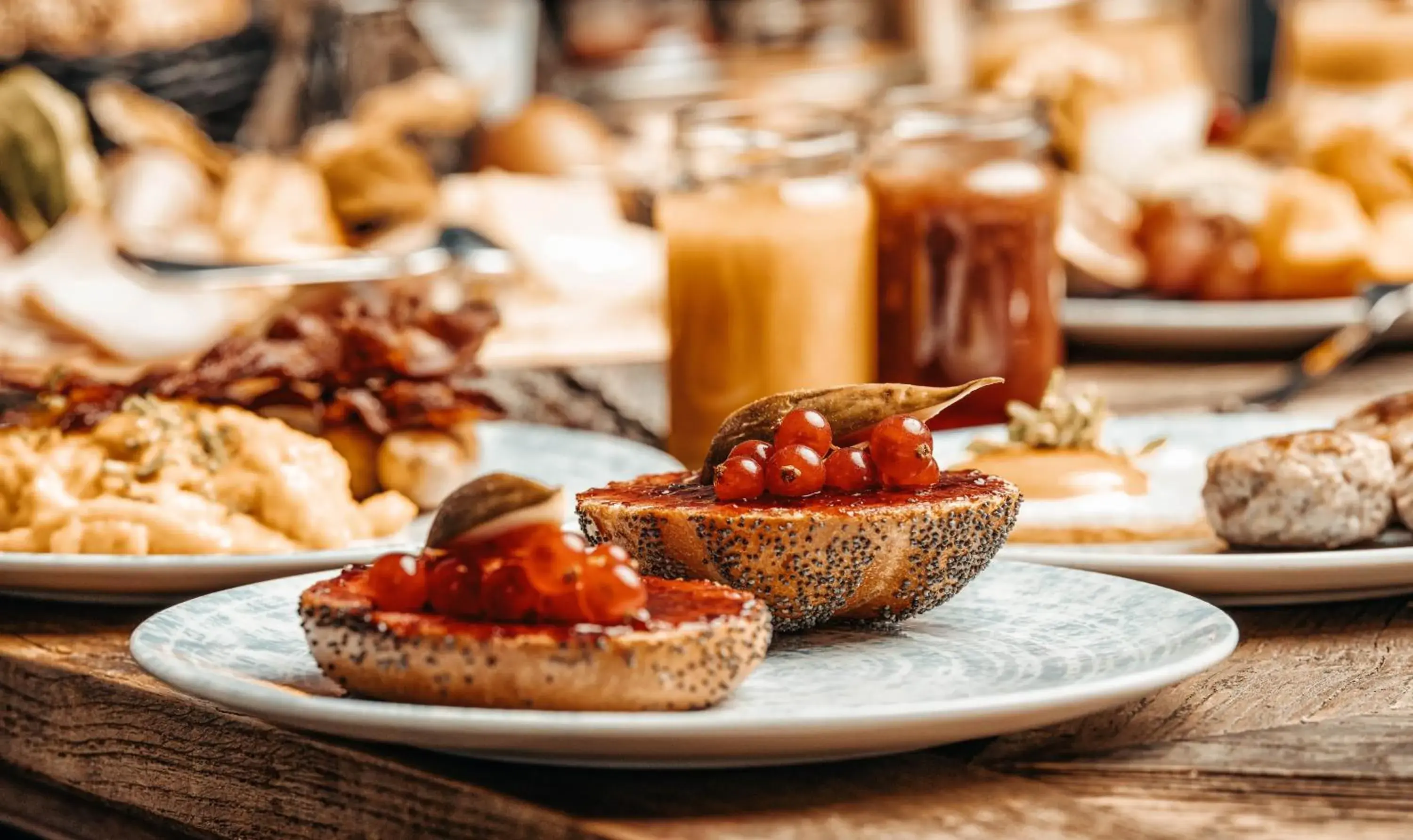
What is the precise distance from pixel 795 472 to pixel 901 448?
64 mm

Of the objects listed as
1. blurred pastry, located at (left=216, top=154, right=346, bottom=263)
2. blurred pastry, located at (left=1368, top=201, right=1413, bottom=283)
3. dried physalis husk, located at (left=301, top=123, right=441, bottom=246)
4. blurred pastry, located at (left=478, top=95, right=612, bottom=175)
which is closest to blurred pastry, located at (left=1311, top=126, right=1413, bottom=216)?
blurred pastry, located at (left=1368, top=201, right=1413, bottom=283)

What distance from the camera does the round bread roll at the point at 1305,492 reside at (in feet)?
3.83

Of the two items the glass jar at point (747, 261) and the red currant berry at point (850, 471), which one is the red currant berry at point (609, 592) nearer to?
the red currant berry at point (850, 471)

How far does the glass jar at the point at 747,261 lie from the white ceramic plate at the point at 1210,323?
676mm

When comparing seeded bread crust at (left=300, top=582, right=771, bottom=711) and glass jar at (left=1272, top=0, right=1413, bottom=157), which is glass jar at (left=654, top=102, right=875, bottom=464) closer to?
seeded bread crust at (left=300, top=582, right=771, bottom=711)

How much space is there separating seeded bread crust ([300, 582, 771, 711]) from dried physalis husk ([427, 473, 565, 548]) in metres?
0.05

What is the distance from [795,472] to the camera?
3.32 feet

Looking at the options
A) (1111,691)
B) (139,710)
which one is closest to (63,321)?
(139,710)

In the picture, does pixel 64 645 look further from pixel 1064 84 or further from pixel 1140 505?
pixel 1064 84

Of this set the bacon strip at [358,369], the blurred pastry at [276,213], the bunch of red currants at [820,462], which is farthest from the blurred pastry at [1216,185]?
the bunch of red currants at [820,462]

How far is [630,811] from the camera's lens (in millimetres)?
797

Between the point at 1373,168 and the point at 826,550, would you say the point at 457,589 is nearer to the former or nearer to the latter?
the point at 826,550

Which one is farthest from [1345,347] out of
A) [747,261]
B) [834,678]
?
[834,678]

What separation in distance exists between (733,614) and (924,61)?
436cm
